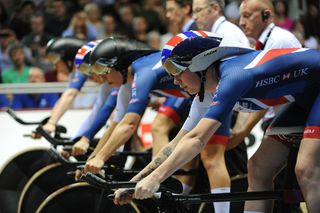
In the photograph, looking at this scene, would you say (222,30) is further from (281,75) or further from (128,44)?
(281,75)

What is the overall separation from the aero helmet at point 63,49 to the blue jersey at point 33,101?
1725mm

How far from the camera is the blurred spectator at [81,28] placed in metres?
13.7

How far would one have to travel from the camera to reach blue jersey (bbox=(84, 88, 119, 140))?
827 centimetres

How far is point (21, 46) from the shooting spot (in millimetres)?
12789

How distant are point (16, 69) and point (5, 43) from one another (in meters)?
1.18

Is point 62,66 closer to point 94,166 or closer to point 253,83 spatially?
point 94,166

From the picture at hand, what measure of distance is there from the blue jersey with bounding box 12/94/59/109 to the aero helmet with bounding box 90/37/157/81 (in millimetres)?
3417

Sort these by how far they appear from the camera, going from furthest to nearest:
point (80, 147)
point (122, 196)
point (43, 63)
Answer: point (43, 63) < point (80, 147) < point (122, 196)

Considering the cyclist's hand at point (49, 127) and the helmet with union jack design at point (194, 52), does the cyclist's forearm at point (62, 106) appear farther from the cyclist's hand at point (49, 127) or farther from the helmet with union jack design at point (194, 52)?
the helmet with union jack design at point (194, 52)

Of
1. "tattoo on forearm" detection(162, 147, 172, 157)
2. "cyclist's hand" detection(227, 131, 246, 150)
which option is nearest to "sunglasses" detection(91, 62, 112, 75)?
"cyclist's hand" detection(227, 131, 246, 150)

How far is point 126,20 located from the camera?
48.7 feet

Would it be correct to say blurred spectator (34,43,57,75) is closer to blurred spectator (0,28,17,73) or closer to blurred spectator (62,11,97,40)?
blurred spectator (0,28,17,73)

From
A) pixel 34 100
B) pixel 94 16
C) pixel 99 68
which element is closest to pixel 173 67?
pixel 99 68

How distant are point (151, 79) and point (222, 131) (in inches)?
29.3
